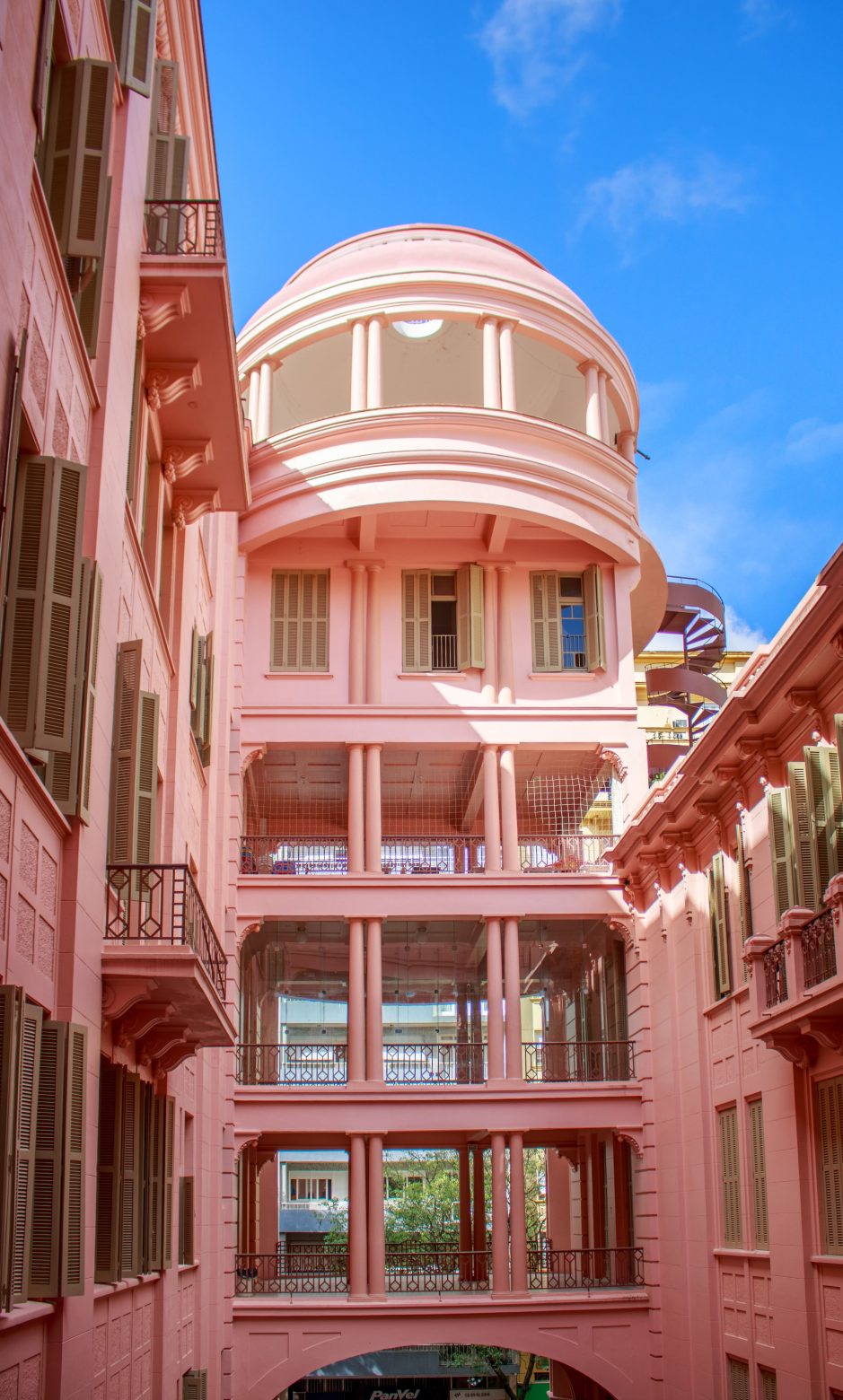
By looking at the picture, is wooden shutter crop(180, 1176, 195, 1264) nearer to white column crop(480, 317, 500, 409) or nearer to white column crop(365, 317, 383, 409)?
white column crop(365, 317, 383, 409)

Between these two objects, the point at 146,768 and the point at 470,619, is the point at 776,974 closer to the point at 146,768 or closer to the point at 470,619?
the point at 146,768

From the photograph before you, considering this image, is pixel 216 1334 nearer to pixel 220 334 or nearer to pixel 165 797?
pixel 165 797

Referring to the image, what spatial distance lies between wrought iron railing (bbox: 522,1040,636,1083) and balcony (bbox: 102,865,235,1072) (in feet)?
36.3

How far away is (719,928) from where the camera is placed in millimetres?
19969

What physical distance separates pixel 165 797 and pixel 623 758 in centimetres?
1200

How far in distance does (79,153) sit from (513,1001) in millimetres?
16865

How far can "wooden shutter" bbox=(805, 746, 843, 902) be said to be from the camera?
51.5ft

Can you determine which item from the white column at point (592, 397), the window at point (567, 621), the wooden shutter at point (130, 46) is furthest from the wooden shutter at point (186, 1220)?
the white column at point (592, 397)

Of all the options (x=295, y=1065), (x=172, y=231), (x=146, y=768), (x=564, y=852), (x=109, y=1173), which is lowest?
(x=109, y=1173)

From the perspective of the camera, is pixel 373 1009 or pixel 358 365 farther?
pixel 358 365

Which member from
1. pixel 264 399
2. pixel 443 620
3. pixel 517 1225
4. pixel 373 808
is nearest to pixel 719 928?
pixel 517 1225

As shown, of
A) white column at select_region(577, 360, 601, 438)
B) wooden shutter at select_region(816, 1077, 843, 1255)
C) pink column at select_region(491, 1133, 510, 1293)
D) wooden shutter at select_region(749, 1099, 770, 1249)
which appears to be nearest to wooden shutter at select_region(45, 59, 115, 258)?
wooden shutter at select_region(816, 1077, 843, 1255)

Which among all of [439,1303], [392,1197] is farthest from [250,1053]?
[392,1197]

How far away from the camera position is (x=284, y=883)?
82.6 feet
